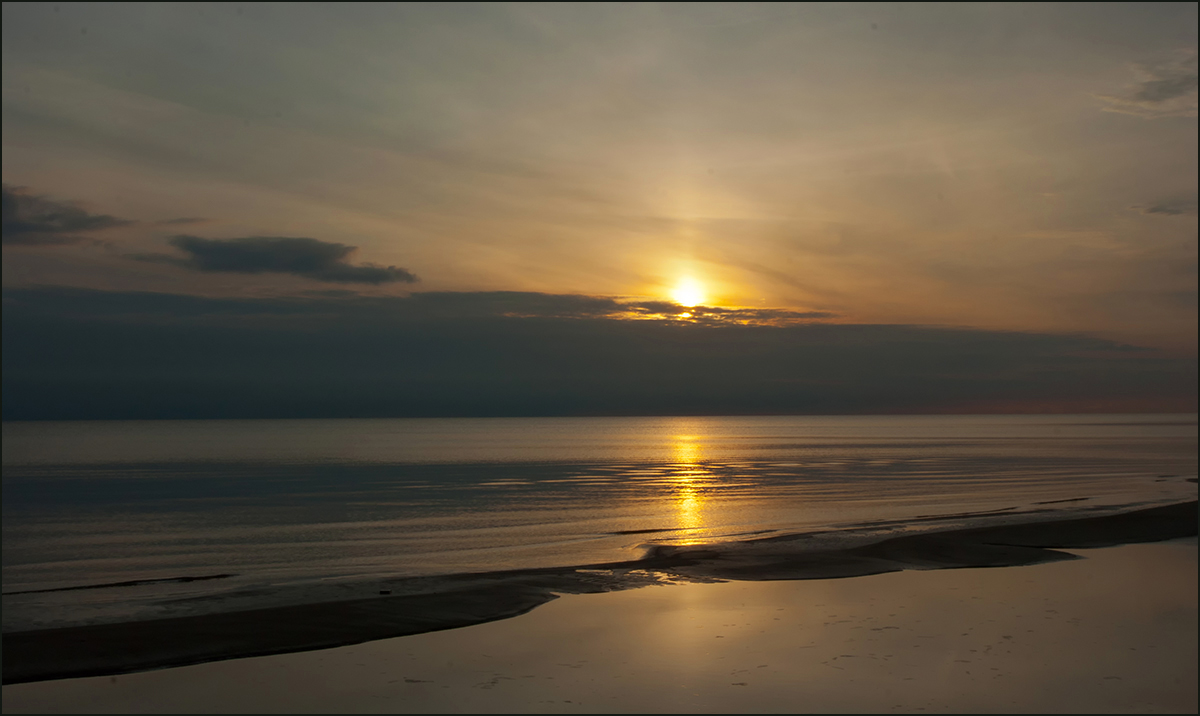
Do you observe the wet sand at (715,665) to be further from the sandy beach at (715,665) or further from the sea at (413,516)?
the sea at (413,516)

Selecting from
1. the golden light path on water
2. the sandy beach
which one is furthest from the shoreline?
the golden light path on water

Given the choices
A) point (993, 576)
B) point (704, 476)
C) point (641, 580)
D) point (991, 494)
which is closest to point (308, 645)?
point (641, 580)

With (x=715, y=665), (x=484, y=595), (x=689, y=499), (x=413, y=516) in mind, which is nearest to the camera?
(x=715, y=665)

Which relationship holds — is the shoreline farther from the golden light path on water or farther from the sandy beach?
the golden light path on water

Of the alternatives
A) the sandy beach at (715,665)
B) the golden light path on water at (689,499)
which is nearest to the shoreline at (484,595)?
the sandy beach at (715,665)

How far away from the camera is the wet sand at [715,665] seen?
42.5 ft

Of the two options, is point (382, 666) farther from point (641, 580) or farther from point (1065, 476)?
point (1065, 476)

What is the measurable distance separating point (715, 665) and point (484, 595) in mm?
8532

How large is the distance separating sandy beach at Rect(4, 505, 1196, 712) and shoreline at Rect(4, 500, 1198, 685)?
714mm

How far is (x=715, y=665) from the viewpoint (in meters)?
14.7

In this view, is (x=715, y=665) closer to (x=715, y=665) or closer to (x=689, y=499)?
(x=715, y=665)

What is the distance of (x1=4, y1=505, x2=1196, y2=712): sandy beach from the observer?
12953 millimetres

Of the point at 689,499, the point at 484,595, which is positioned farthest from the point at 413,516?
the point at 484,595

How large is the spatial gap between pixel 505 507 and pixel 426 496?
9.19 m
